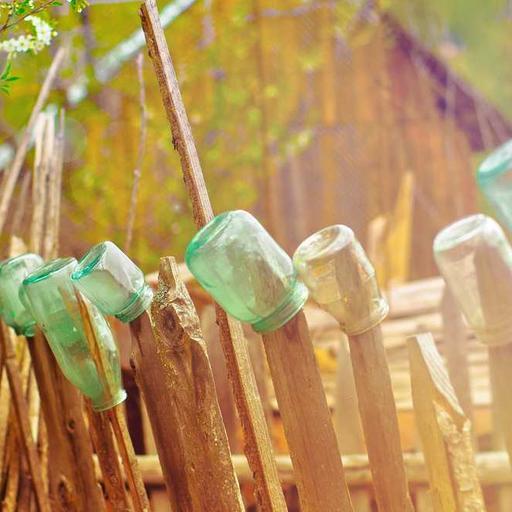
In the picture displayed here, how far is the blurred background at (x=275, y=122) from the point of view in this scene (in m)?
6.07

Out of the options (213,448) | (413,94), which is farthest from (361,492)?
(413,94)

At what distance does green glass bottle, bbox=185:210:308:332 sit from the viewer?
88 centimetres

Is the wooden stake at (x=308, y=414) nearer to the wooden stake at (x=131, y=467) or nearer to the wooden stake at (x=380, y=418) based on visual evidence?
the wooden stake at (x=380, y=418)

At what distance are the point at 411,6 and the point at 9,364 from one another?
9034 millimetres

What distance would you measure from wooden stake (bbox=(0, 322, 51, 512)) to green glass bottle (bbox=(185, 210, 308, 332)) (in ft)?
2.41

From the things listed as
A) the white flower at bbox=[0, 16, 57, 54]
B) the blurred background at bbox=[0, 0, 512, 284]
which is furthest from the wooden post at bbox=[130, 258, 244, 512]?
the blurred background at bbox=[0, 0, 512, 284]

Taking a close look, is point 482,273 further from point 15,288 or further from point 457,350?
point 457,350

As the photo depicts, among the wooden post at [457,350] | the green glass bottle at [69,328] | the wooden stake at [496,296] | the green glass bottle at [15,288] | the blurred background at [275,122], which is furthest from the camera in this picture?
the blurred background at [275,122]

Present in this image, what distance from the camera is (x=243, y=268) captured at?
2.89ft

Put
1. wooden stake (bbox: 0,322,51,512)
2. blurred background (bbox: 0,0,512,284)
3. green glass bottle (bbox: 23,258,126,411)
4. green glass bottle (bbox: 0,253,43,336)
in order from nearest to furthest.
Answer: green glass bottle (bbox: 23,258,126,411) → green glass bottle (bbox: 0,253,43,336) → wooden stake (bbox: 0,322,51,512) → blurred background (bbox: 0,0,512,284)

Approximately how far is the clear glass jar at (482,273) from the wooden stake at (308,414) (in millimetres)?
176

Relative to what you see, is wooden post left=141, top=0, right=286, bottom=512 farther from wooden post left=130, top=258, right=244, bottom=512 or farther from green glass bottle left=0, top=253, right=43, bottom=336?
green glass bottle left=0, top=253, right=43, bottom=336

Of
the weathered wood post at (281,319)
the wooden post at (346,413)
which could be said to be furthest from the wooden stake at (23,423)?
the wooden post at (346,413)

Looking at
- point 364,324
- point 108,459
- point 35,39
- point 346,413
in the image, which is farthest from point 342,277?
point 346,413
